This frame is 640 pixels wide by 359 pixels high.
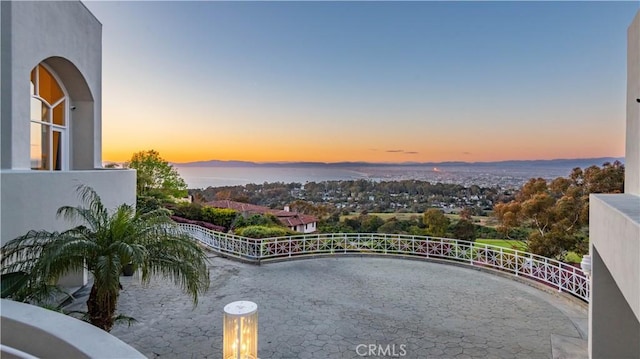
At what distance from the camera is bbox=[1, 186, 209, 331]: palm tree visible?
169 inches

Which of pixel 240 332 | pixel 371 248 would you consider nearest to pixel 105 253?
pixel 240 332

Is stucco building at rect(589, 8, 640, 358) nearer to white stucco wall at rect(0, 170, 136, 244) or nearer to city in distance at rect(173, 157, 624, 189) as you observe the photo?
white stucco wall at rect(0, 170, 136, 244)

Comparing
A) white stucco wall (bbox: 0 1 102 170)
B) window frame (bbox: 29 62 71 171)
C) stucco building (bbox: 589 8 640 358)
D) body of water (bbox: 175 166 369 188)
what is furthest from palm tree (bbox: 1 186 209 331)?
body of water (bbox: 175 166 369 188)

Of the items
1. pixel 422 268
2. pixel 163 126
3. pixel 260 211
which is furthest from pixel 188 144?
pixel 422 268

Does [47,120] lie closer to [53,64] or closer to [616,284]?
[53,64]

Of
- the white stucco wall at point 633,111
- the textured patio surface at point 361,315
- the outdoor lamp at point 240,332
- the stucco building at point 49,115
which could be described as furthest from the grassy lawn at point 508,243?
the stucco building at point 49,115

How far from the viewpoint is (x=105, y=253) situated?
4598 mm

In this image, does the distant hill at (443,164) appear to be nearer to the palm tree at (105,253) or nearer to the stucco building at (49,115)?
the stucco building at (49,115)

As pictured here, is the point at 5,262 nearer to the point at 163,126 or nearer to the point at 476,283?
the point at 476,283

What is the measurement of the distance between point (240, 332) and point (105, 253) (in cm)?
225

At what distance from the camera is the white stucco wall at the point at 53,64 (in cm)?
560

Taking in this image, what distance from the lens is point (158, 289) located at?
851 cm

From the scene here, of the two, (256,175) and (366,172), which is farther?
(256,175)

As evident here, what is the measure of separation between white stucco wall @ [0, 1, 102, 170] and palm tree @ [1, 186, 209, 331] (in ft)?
6.07
